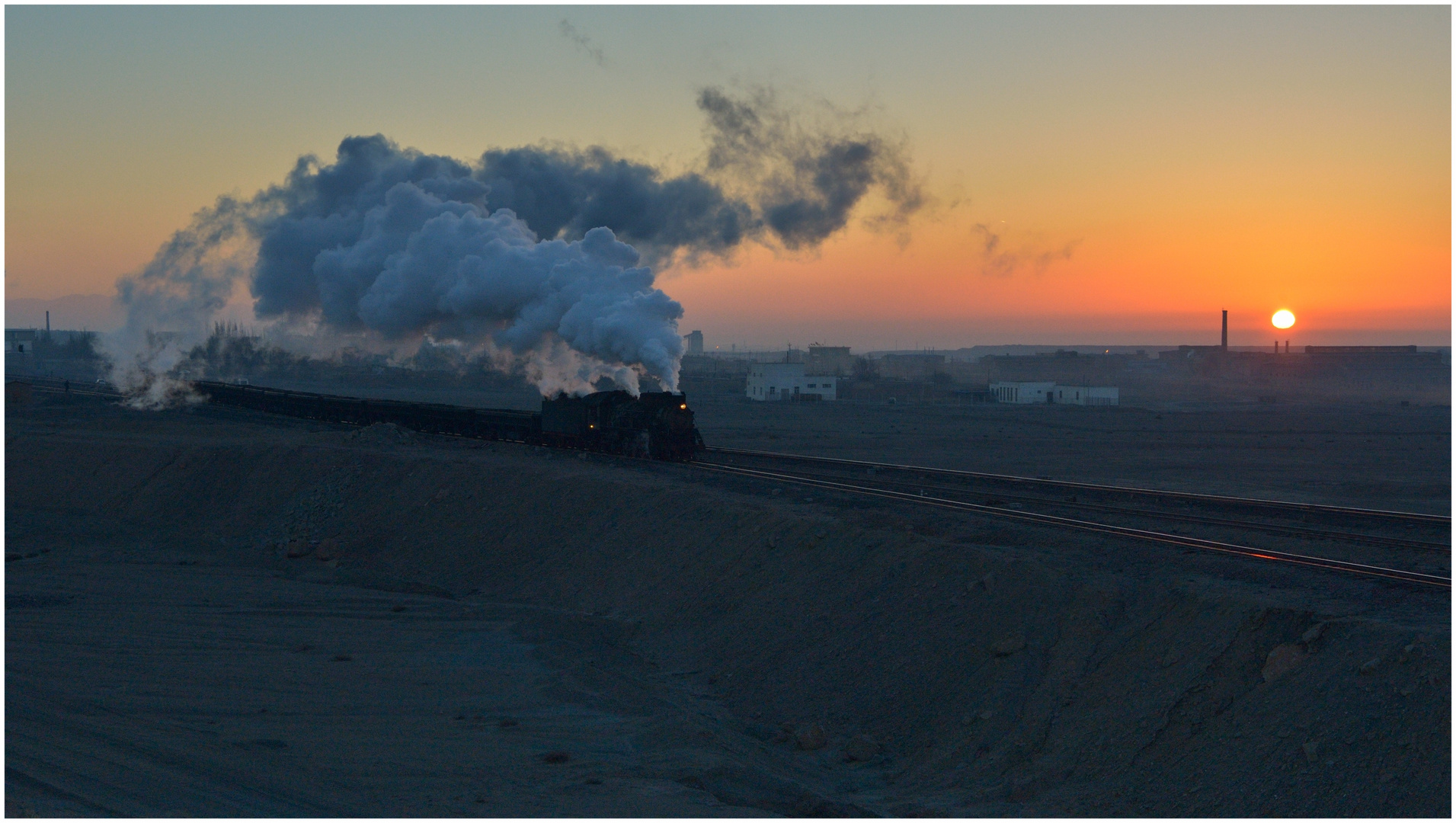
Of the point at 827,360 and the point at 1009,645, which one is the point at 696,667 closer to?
the point at 1009,645

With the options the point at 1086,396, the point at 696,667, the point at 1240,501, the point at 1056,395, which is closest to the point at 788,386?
the point at 1056,395

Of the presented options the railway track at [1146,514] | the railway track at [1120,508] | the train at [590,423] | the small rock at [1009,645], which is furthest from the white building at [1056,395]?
the small rock at [1009,645]

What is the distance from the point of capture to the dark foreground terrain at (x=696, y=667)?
42.5 feet

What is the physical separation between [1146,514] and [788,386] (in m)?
86.2

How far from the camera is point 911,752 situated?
15992 mm

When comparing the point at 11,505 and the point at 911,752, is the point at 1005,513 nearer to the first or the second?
the point at 911,752

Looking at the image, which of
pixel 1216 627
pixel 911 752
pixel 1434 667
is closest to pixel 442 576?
pixel 911 752

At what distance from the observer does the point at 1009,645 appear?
1750 cm

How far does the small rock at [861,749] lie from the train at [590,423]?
870 inches

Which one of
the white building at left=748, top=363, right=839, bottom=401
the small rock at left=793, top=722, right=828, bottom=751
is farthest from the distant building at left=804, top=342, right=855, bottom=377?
the small rock at left=793, top=722, right=828, bottom=751

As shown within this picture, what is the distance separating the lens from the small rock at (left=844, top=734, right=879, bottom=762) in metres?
15.9

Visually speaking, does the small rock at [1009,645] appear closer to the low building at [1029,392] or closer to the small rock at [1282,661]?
the small rock at [1282,661]

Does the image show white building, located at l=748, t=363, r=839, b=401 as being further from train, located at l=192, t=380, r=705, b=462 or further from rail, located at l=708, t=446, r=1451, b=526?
rail, located at l=708, t=446, r=1451, b=526

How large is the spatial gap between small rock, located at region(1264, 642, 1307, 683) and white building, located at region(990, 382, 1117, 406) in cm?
9224
